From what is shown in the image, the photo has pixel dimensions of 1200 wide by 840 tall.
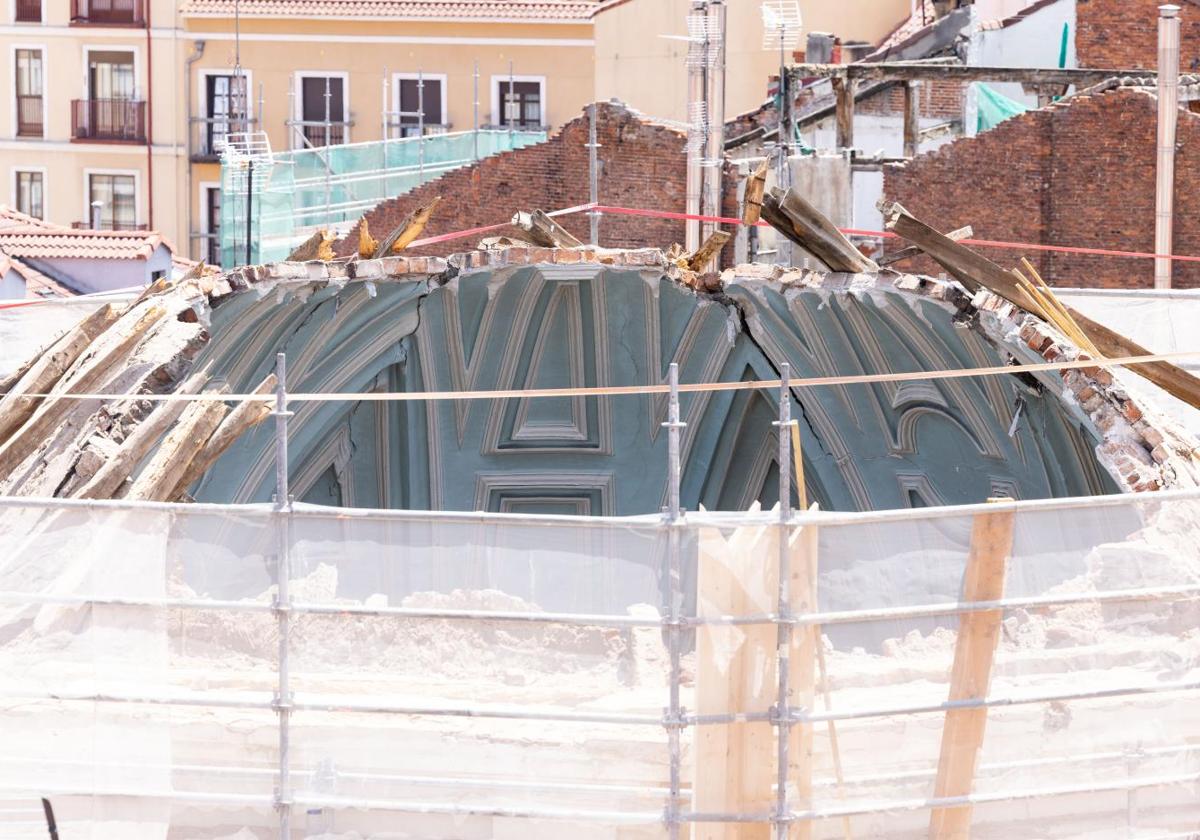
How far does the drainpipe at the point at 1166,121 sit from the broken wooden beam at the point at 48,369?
41.3ft

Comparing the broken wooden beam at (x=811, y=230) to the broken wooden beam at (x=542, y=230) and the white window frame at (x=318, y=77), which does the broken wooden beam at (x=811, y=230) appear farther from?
the white window frame at (x=318, y=77)

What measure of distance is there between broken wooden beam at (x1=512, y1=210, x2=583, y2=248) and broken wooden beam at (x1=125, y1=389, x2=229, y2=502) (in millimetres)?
3843

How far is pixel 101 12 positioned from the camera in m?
44.3

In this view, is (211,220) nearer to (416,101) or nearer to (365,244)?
(416,101)

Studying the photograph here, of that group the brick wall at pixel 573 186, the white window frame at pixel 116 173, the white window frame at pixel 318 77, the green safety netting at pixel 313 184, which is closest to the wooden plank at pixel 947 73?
the brick wall at pixel 573 186

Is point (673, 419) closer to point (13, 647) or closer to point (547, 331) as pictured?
point (13, 647)

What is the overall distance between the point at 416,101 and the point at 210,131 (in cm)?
474

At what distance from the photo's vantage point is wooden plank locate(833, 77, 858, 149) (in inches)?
969

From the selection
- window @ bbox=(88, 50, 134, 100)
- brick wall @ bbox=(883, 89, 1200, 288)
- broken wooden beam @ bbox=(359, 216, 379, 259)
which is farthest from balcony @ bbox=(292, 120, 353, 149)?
broken wooden beam @ bbox=(359, 216, 379, 259)

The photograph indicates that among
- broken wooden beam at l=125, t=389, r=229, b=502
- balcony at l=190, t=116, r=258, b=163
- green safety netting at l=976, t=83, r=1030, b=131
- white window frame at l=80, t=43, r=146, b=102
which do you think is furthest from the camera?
white window frame at l=80, t=43, r=146, b=102

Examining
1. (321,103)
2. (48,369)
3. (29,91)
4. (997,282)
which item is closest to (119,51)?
(29,91)

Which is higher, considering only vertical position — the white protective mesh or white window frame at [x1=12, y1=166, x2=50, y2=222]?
white window frame at [x1=12, y1=166, x2=50, y2=222]

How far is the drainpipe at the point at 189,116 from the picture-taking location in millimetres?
43500

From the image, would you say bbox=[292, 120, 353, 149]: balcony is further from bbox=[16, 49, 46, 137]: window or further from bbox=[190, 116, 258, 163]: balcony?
bbox=[16, 49, 46, 137]: window
